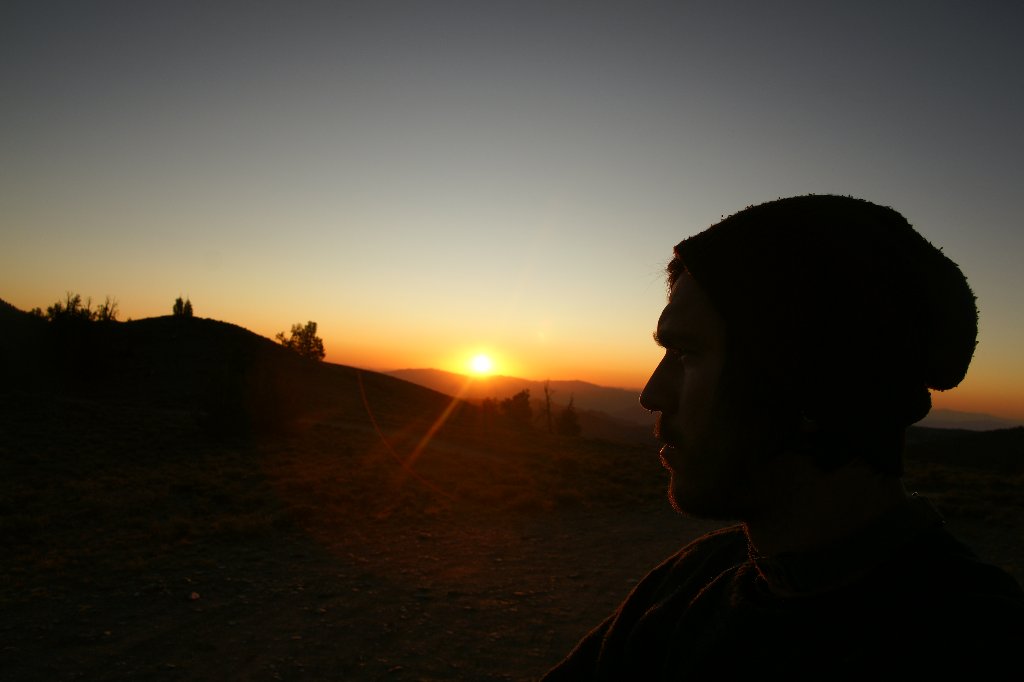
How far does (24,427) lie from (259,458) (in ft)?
26.9

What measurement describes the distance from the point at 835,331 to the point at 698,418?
29 cm

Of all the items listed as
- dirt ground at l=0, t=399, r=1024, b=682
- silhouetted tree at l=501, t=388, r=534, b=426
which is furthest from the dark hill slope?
silhouetted tree at l=501, t=388, r=534, b=426

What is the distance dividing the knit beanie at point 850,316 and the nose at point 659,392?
17 centimetres

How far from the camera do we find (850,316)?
0.97m

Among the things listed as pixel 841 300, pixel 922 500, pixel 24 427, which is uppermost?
pixel 841 300

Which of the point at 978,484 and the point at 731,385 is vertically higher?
the point at 731,385

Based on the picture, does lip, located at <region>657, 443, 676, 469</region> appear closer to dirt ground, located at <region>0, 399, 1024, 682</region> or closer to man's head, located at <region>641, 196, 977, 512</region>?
man's head, located at <region>641, 196, 977, 512</region>

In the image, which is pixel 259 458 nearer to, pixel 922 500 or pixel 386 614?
pixel 386 614

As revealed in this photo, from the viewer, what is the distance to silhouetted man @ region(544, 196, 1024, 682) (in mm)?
900

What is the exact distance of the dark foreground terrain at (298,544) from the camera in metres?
5.66

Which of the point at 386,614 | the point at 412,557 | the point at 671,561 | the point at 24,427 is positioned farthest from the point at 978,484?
the point at 24,427

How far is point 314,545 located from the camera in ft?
29.9

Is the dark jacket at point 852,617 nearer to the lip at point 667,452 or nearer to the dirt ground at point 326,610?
the lip at point 667,452

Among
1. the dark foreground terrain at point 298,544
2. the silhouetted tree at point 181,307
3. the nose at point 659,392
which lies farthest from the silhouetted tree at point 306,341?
the nose at point 659,392
